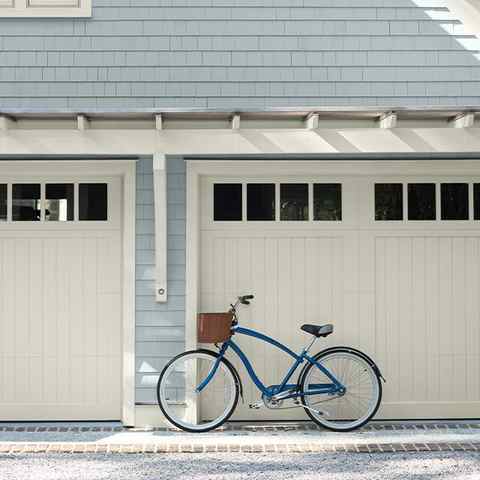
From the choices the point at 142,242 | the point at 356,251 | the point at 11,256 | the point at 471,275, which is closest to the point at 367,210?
the point at 356,251

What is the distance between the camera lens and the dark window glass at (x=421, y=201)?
8.38m

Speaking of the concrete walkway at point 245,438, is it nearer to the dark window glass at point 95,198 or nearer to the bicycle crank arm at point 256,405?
the bicycle crank arm at point 256,405

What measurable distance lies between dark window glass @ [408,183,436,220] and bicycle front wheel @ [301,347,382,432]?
1.32 metres

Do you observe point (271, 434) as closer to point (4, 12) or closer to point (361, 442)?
point (361, 442)

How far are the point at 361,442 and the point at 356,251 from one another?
165 centimetres

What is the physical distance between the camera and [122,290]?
8281 mm

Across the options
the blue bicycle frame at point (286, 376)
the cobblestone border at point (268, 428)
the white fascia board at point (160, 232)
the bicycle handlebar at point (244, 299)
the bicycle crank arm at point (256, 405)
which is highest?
the white fascia board at point (160, 232)

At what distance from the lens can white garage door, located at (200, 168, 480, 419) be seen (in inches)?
327

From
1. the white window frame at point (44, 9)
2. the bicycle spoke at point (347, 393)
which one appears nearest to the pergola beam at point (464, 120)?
the bicycle spoke at point (347, 393)

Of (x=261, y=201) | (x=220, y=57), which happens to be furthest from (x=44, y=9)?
(x=261, y=201)

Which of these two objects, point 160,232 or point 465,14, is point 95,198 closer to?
point 160,232

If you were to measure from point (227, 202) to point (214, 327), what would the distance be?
1112mm

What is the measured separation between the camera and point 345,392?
8.00 meters

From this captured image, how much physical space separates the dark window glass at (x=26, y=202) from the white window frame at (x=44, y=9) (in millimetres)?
1414
